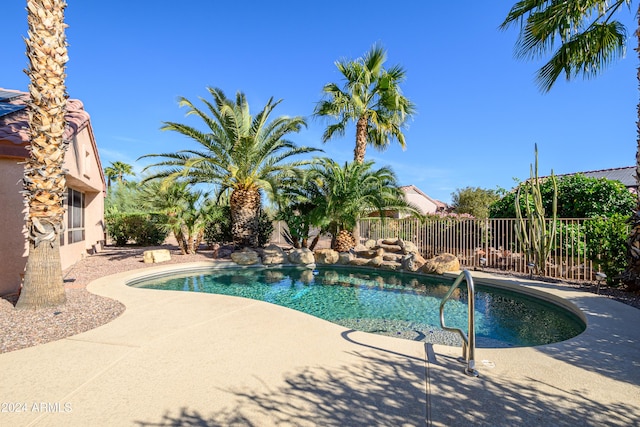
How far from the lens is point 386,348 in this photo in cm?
385

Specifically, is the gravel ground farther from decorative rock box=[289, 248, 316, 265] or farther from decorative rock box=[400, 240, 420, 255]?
decorative rock box=[289, 248, 316, 265]

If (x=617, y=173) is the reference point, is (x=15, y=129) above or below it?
below

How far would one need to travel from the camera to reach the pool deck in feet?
8.12

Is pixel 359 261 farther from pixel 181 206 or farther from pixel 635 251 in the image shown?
pixel 181 206

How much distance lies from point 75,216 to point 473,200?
27143 mm

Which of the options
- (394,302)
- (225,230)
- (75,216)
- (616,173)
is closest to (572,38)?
(394,302)

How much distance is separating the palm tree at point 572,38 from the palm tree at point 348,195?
6.86m

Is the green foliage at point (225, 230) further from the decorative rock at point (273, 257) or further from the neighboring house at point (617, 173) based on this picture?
the neighboring house at point (617, 173)

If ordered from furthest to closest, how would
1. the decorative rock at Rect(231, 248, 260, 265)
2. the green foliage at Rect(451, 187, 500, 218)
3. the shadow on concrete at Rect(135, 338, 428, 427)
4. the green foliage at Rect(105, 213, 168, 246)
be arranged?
1. the green foliage at Rect(451, 187, 500, 218)
2. the green foliage at Rect(105, 213, 168, 246)
3. the decorative rock at Rect(231, 248, 260, 265)
4. the shadow on concrete at Rect(135, 338, 428, 427)

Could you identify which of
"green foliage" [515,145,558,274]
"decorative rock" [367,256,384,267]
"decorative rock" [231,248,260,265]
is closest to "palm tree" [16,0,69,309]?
"decorative rock" [231,248,260,265]

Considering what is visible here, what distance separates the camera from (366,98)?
50.8 feet

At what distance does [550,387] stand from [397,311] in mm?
3875

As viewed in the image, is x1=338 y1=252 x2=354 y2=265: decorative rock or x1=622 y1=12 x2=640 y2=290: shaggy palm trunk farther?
x1=338 y1=252 x2=354 y2=265: decorative rock

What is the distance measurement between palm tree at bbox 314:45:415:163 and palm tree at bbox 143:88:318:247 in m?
3.11
